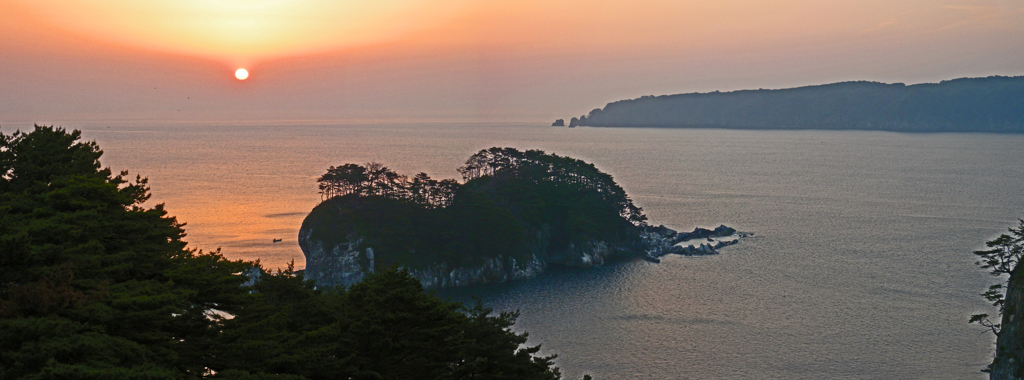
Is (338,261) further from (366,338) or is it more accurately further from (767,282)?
(366,338)

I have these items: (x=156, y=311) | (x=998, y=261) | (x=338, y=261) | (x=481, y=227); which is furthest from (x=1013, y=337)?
(x=338, y=261)

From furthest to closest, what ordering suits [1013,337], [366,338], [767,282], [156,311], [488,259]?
[488,259] < [767,282] < [1013,337] < [366,338] < [156,311]

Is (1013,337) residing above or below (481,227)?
below

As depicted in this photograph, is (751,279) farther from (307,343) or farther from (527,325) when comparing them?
(307,343)

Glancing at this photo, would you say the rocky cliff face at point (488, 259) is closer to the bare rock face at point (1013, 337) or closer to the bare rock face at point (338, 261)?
the bare rock face at point (338, 261)

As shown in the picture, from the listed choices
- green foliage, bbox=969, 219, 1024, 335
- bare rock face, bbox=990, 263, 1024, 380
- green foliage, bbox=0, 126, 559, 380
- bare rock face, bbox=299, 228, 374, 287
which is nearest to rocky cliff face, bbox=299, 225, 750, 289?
bare rock face, bbox=299, 228, 374, 287

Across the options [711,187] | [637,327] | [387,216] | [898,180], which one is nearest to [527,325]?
[637,327]

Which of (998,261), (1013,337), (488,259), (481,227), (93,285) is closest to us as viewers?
(93,285)
